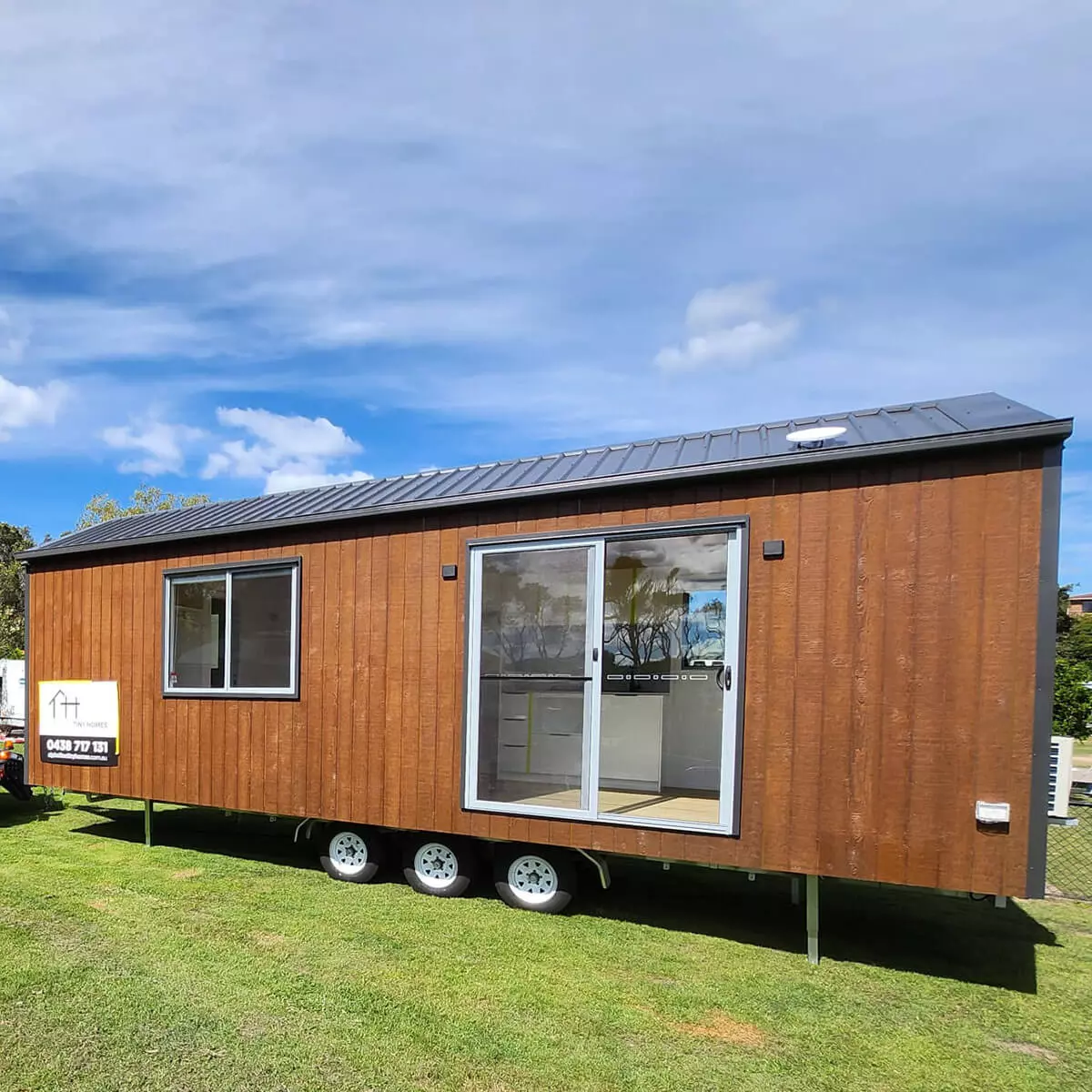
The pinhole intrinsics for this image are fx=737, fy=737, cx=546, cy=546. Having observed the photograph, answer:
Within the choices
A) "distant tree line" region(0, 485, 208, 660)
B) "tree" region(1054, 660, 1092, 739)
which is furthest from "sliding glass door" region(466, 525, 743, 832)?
"distant tree line" region(0, 485, 208, 660)

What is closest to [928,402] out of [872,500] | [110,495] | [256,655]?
[872,500]

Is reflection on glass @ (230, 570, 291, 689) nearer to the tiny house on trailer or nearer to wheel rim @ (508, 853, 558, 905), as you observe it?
the tiny house on trailer

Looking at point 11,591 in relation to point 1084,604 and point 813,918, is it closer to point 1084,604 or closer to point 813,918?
point 813,918

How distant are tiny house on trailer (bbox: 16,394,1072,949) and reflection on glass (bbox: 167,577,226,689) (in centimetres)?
3

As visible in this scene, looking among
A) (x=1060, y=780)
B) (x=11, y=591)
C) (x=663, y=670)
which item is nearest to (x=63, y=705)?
(x=663, y=670)

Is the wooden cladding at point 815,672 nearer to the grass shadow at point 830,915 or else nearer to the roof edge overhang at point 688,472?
the roof edge overhang at point 688,472

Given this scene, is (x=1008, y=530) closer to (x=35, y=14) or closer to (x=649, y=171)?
(x=649, y=171)

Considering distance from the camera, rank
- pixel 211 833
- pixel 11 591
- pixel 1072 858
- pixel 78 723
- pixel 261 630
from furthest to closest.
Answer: pixel 11 591
pixel 211 833
pixel 78 723
pixel 1072 858
pixel 261 630

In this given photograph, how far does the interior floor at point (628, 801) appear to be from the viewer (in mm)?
4281

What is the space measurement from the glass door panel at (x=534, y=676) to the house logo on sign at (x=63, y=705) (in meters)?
3.87

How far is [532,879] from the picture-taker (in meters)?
4.54

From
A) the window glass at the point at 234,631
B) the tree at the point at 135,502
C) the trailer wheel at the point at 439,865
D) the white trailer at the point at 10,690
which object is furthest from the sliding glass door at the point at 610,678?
the tree at the point at 135,502

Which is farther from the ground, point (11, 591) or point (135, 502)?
point (135, 502)

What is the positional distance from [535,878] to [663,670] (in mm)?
2248
